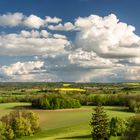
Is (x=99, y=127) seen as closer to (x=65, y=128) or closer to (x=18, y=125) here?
(x=65, y=128)

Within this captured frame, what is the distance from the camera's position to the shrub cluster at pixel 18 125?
348 ft

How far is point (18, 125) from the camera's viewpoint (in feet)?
371

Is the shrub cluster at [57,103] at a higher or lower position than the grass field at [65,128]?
higher

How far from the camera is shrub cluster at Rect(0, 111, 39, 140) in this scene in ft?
348

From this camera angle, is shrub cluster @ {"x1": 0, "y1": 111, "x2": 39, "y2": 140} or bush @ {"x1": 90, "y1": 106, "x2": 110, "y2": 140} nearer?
bush @ {"x1": 90, "y1": 106, "x2": 110, "y2": 140}

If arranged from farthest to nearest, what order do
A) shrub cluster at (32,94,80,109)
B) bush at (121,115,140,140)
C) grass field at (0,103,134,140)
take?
shrub cluster at (32,94,80,109)
grass field at (0,103,134,140)
bush at (121,115,140,140)

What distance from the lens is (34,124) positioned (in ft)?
393

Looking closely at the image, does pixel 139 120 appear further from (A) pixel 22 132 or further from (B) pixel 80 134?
(A) pixel 22 132

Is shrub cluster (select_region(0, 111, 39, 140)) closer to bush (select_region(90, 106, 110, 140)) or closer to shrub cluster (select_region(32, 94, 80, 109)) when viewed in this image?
bush (select_region(90, 106, 110, 140))

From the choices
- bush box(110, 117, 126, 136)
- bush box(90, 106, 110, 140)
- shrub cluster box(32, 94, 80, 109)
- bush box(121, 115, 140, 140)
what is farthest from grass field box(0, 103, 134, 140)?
bush box(121, 115, 140, 140)

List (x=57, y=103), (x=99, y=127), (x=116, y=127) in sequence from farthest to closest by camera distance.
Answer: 1. (x=57, y=103)
2. (x=116, y=127)
3. (x=99, y=127)

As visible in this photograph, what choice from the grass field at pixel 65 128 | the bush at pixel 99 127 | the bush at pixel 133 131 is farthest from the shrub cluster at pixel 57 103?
the bush at pixel 133 131

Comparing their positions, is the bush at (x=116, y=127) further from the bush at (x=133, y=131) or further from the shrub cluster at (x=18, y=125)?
the bush at (x=133, y=131)

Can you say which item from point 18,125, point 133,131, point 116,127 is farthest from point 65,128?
point 133,131
